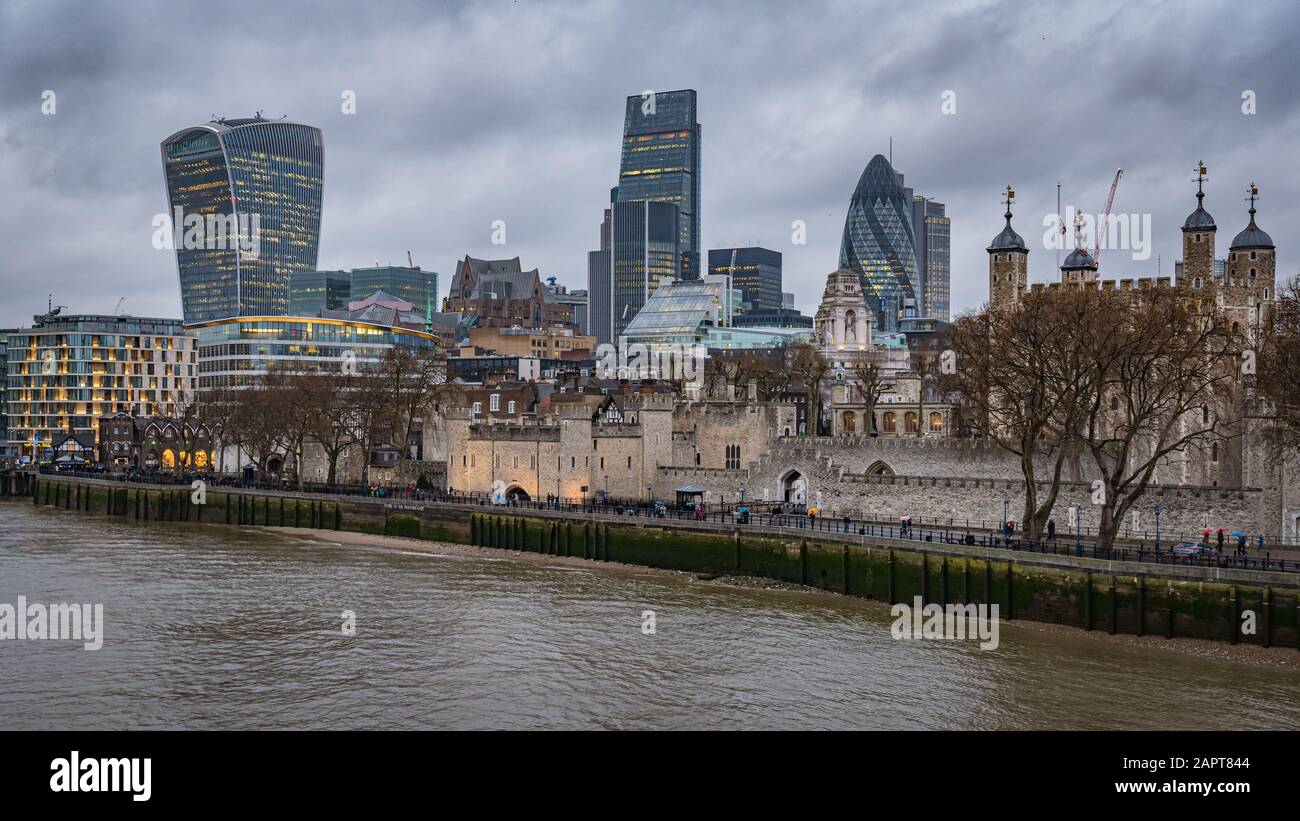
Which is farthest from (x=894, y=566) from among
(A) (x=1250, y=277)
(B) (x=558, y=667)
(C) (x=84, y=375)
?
(C) (x=84, y=375)

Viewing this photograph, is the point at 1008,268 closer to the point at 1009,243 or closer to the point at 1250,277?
the point at 1009,243

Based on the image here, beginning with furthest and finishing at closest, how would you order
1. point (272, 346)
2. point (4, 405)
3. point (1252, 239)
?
1. point (4, 405)
2. point (272, 346)
3. point (1252, 239)

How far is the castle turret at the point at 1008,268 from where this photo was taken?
248 feet

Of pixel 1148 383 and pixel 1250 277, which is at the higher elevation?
pixel 1250 277

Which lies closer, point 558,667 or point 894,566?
point 558,667

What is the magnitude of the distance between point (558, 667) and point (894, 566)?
18047mm

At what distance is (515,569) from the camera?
59531mm

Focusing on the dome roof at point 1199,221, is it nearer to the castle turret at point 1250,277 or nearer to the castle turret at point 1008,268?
the castle turret at point 1250,277

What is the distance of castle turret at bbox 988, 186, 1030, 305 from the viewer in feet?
248

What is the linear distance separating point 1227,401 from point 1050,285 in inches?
619

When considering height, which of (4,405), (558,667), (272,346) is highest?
(272,346)

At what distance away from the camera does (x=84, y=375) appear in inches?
6693

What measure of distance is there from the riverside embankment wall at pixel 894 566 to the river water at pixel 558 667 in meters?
1.66

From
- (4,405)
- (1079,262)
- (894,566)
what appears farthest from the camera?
(4,405)
